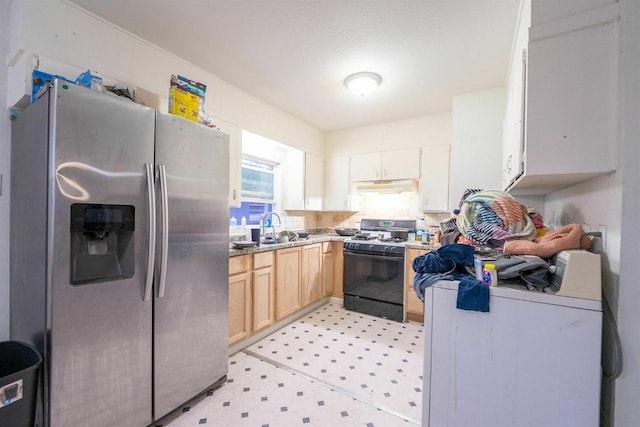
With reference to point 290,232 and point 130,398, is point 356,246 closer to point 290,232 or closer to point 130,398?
point 290,232

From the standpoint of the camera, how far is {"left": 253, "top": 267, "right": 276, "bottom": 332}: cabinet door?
246 cm

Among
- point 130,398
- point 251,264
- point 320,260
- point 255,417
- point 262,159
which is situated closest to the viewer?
point 130,398

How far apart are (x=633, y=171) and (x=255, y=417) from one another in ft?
6.97

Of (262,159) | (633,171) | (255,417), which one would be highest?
(262,159)

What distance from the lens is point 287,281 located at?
112 inches

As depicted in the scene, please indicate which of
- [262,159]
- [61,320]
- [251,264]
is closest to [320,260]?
[251,264]

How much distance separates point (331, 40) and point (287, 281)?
2.24 meters

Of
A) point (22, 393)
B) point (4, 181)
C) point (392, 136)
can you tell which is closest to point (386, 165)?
point (392, 136)

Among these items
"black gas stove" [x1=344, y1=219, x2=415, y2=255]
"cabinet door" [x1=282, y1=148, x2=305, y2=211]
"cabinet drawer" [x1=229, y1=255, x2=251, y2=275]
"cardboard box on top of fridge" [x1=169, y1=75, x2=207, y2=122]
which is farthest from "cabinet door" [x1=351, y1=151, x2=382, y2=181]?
"cardboard box on top of fridge" [x1=169, y1=75, x2=207, y2=122]

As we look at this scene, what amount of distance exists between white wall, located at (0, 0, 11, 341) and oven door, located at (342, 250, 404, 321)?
2851 millimetres

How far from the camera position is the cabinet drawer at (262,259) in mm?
2463

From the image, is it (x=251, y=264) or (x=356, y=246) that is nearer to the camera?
(x=251, y=264)

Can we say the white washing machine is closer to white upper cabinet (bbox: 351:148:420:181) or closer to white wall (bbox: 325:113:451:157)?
white upper cabinet (bbox: 351:148:420:181)

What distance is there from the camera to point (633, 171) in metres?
0.91
